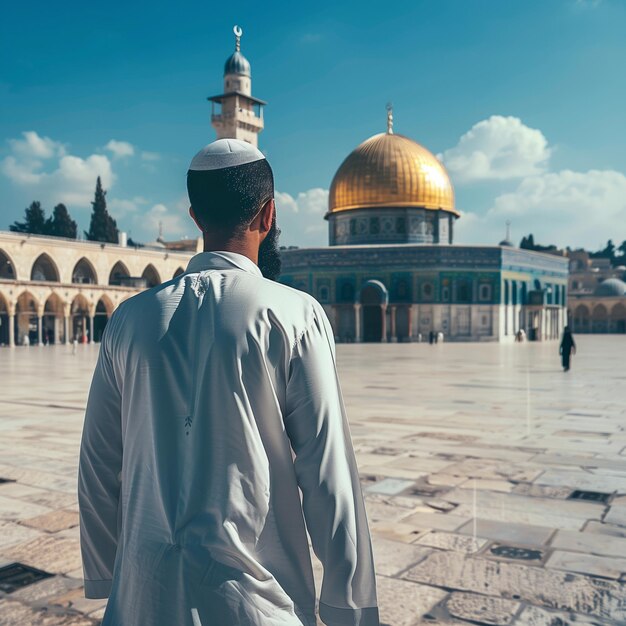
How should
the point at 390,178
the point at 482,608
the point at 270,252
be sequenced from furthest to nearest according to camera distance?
the point at 390,178 < the point at 482,608 < the point at 270,252

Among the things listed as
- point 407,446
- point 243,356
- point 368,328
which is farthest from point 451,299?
point 243,356

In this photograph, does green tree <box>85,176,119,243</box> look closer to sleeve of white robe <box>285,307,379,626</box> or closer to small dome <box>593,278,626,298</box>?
small dome <box>593,278,626,298</box>

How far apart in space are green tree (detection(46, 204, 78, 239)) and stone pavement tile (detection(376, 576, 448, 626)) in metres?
48.2

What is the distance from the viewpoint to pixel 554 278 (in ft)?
139

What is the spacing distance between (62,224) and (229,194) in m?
49.7

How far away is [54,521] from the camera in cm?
415

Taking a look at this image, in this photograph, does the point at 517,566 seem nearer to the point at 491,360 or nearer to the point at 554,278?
the point at 491,360

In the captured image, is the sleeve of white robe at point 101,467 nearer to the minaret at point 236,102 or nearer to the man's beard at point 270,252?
the man's beard at point 270,252

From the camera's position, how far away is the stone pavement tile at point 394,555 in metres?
3.40

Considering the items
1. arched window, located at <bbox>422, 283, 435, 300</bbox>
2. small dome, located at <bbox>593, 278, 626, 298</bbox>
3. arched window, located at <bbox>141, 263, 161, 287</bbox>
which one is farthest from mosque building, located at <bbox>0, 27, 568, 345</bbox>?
small dome, located at <bbox>593, 278, 626, 298</bbox>

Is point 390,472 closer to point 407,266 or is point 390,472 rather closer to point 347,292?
point 407,266

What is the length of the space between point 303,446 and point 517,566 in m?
2.43

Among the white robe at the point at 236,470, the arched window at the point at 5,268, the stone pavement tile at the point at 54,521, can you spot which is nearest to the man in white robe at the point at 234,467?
the white robe at the point at 236,470

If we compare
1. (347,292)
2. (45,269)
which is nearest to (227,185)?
(347,292)
